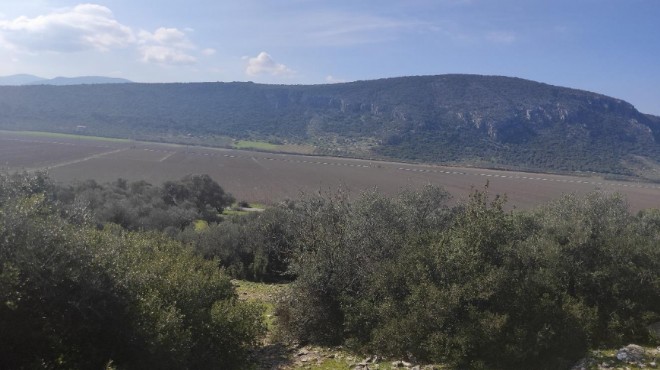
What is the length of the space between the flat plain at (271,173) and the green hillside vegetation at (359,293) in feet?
138

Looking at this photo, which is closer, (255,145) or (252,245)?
(252,245)

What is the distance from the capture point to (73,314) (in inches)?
501

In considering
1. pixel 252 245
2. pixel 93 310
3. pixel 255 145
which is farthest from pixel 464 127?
pixel 93 310

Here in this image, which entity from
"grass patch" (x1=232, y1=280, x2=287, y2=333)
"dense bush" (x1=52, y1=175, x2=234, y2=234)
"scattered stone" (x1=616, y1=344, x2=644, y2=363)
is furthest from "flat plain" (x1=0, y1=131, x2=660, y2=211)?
"scattered stone" (x1=616, y1=344, x2=644, y2=363)

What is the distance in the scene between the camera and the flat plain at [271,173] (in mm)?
72938

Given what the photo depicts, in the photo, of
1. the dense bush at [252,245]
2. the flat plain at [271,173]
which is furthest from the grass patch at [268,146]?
the dense bush at [252,245]

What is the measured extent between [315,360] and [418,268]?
4997 mm

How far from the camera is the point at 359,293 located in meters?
19.0

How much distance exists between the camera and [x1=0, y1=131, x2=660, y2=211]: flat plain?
239ft

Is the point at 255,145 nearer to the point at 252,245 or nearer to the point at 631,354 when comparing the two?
the point at 252,245

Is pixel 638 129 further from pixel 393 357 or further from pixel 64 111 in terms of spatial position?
pixel 64 111

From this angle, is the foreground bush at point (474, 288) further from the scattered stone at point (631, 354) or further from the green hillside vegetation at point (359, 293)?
the scattered stone at point (631, 354)

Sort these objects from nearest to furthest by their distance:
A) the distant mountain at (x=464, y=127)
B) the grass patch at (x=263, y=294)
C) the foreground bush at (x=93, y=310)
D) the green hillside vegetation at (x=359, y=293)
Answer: the foreground bush at (x=93, y=310) → the green hillside vegetation at (x=359, y=293) → the grass patch at (x=263, y=294) → the distant mountain at (x=464, y=127)

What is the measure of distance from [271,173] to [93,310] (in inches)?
3106
